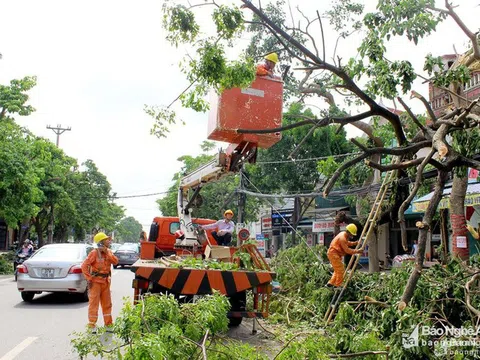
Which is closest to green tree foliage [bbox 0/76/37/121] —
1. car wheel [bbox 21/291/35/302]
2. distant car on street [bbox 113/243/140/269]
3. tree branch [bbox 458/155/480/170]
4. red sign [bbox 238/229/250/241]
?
distant car on street [bbox 113/243/140/269]

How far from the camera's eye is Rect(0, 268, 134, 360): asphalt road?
21.3 ft

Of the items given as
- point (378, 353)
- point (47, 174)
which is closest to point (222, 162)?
point (378, 353)

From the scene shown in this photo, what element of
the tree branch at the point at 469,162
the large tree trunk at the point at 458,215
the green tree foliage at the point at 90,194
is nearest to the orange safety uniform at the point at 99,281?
the tree branch at the point at 469,162

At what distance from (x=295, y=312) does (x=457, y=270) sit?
3322 millimetres

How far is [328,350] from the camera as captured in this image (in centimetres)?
481

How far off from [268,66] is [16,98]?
1744 centimetres

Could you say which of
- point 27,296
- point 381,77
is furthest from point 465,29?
point 27,296

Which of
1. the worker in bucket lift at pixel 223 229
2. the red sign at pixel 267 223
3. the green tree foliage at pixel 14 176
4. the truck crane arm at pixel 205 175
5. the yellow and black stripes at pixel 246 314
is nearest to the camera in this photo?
the yellow and black stripes at pixel 246 314

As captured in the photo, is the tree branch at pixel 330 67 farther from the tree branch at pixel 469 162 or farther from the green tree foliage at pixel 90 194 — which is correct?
the green tree foliage at pixel 90 194

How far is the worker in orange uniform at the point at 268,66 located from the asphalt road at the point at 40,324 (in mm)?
4150

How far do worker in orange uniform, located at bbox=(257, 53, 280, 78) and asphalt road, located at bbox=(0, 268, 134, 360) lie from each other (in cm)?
415

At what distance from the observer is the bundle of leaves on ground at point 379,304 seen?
17.1ft

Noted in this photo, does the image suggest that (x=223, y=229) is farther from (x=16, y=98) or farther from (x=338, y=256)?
(x=16, y=98)

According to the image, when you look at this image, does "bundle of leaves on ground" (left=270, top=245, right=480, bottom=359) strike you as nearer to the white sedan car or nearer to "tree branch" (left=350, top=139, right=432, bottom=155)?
"tree branch" (left=350, top=139, right=432, bottom=155)
